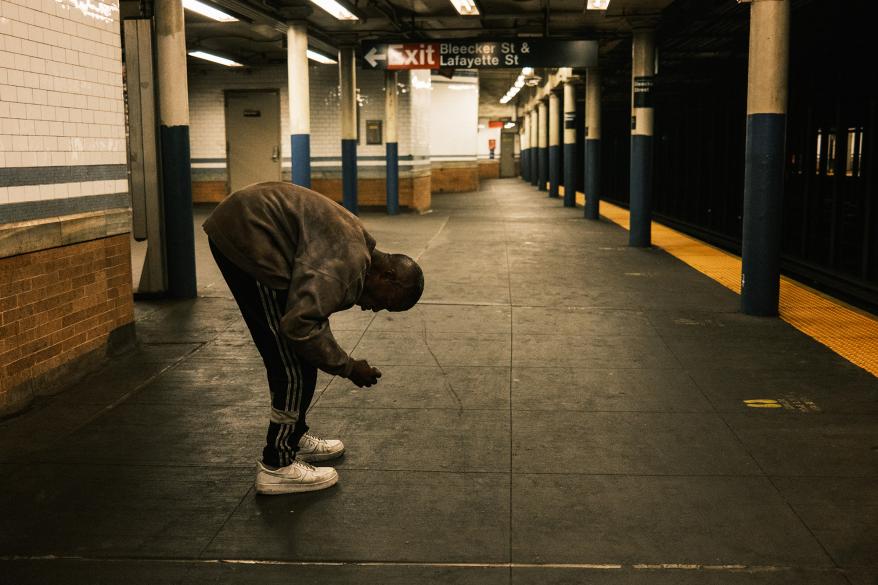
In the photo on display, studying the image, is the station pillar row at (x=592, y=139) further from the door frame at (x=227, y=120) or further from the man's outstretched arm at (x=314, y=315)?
the man's outstretched arm at (x=314, y=315)

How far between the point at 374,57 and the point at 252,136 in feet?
32.6

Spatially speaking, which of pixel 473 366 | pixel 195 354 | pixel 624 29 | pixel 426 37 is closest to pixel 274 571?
pixel 473 366

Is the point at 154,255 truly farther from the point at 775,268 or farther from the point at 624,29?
the point at 624,29

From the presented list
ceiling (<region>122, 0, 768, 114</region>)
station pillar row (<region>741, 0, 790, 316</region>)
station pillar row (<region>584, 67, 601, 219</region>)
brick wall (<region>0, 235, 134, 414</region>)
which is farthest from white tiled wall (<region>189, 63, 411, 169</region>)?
brick wall (<region>0, 235, 134, 414</region>)

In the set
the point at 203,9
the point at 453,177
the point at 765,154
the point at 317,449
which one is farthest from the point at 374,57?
the point at 453,177

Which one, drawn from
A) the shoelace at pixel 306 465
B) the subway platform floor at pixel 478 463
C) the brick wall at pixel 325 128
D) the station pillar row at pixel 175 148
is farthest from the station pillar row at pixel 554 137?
the shoelace at pixel 306 465

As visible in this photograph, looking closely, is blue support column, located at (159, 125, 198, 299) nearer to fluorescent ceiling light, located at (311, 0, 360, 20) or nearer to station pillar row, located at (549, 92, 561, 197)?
fluorescent ceiling light, located at (311, 0, 360, 20)

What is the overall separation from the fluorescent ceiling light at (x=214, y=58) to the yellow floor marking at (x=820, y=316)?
42.5 feet

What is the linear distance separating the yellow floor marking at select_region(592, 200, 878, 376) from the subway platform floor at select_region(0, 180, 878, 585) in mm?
267

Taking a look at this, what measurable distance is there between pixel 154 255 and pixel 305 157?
723cm

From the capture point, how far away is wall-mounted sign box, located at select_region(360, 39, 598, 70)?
Answer: 16.3m

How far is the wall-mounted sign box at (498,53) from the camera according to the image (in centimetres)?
1627

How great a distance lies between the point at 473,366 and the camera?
6.78 metres

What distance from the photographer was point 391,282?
3.71 metres
